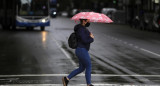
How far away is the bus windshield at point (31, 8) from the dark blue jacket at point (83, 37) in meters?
31.9

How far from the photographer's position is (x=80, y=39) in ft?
34.8

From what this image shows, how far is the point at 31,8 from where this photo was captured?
138 feet

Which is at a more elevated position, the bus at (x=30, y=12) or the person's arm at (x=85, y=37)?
the person's arm at (x=85, y=37)

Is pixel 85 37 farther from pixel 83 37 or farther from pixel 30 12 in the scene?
pixel 30 12

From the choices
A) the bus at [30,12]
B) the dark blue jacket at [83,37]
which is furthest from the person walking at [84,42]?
the bus at [30,12]

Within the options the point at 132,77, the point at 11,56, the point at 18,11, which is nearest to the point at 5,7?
the point at 18,11

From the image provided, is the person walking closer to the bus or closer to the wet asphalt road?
the wet asphalt road

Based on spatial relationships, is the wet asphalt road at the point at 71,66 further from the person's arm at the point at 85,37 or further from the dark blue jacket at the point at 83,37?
the person's arm at the point at 85,37

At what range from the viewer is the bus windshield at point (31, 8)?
4222 cm

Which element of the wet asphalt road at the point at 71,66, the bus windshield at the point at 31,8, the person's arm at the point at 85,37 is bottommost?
the wet asphalt road at the point at 71,66

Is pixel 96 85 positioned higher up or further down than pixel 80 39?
further down

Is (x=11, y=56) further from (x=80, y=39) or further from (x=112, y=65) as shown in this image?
(x=80, y=39)

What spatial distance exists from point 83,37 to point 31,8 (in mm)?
32033

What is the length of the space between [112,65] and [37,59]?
314 cm
